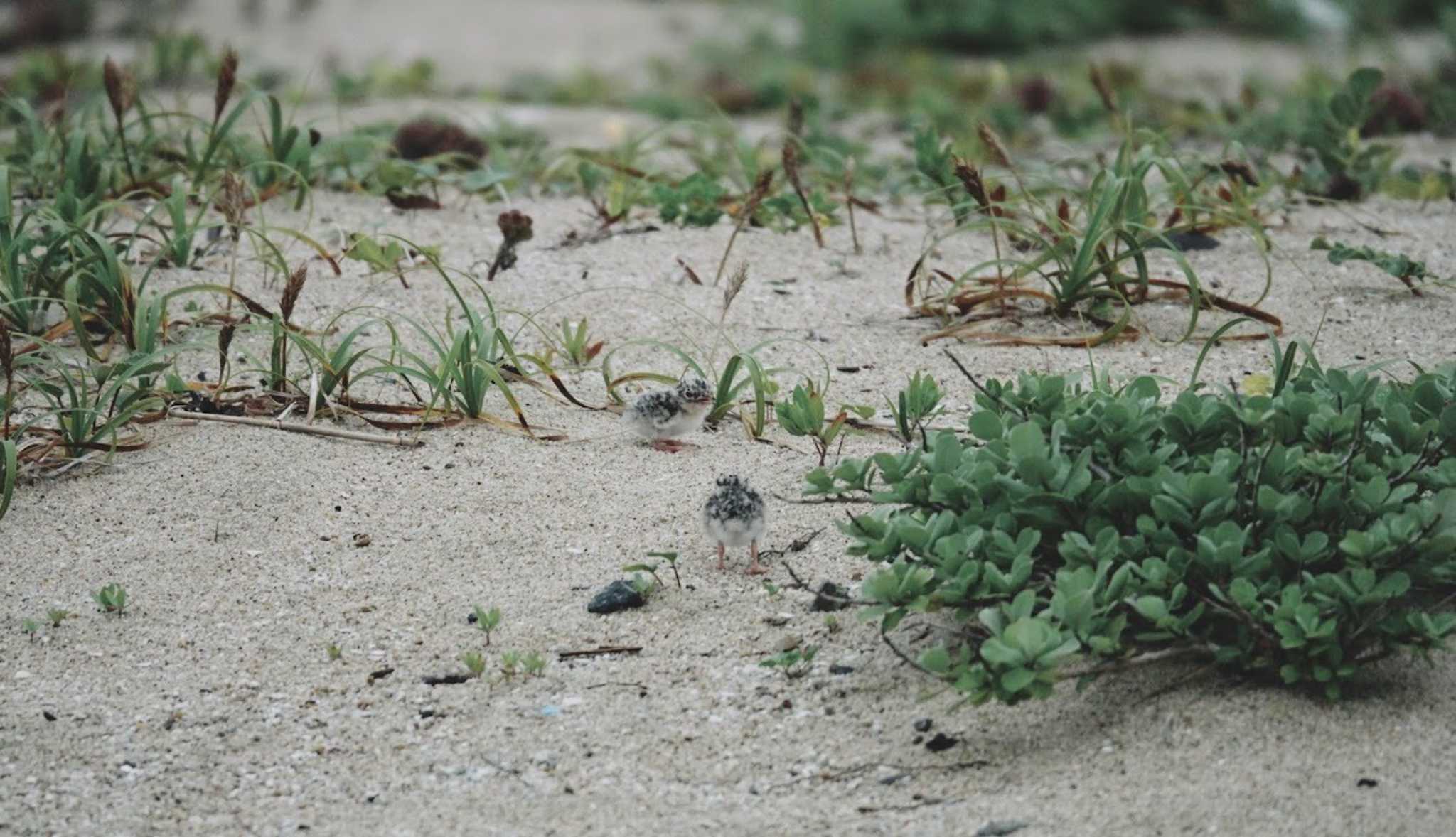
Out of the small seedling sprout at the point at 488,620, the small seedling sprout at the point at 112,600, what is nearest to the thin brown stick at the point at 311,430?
the small seedling sprout at the point at 112,600

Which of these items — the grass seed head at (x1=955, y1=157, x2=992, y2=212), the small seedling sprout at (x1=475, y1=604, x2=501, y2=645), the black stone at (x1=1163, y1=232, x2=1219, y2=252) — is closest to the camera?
the small seedling sprout at (x1=475, y1=604, x2=501, y2=645)

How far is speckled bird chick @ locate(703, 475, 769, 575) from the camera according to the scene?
2.86 metres

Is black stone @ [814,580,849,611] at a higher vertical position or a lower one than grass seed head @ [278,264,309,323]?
lower

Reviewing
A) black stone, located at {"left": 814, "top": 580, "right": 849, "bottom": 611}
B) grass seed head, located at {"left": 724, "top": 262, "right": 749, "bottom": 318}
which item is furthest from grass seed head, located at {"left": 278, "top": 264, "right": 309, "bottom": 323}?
black stone, located at {"left": 814, "top": 580, "right": 849, "bottom": 611}

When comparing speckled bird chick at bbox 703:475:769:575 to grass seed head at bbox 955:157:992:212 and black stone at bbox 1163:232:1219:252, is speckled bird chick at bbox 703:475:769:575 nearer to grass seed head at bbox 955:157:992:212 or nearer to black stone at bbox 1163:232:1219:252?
grass seed head at bbox 955:157:992:212

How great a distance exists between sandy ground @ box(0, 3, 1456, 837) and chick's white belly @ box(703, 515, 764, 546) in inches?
4.6

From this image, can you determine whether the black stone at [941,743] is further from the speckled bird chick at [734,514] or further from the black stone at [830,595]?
the speckled bird chick at [734,514]

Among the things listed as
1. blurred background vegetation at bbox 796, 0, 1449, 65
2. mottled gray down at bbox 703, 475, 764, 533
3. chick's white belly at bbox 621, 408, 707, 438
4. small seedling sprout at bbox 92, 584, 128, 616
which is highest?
blurred background vegetation at bbox 796, 0, 1449, 65

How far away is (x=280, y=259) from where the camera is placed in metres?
3.82

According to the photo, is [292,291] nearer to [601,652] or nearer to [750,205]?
[601,652]

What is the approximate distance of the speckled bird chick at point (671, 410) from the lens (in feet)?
11.0

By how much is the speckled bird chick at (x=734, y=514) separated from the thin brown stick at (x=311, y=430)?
91 centimetres

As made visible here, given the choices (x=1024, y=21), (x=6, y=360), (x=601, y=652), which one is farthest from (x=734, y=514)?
(x=1024, y=21)

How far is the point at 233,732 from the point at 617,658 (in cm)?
68
